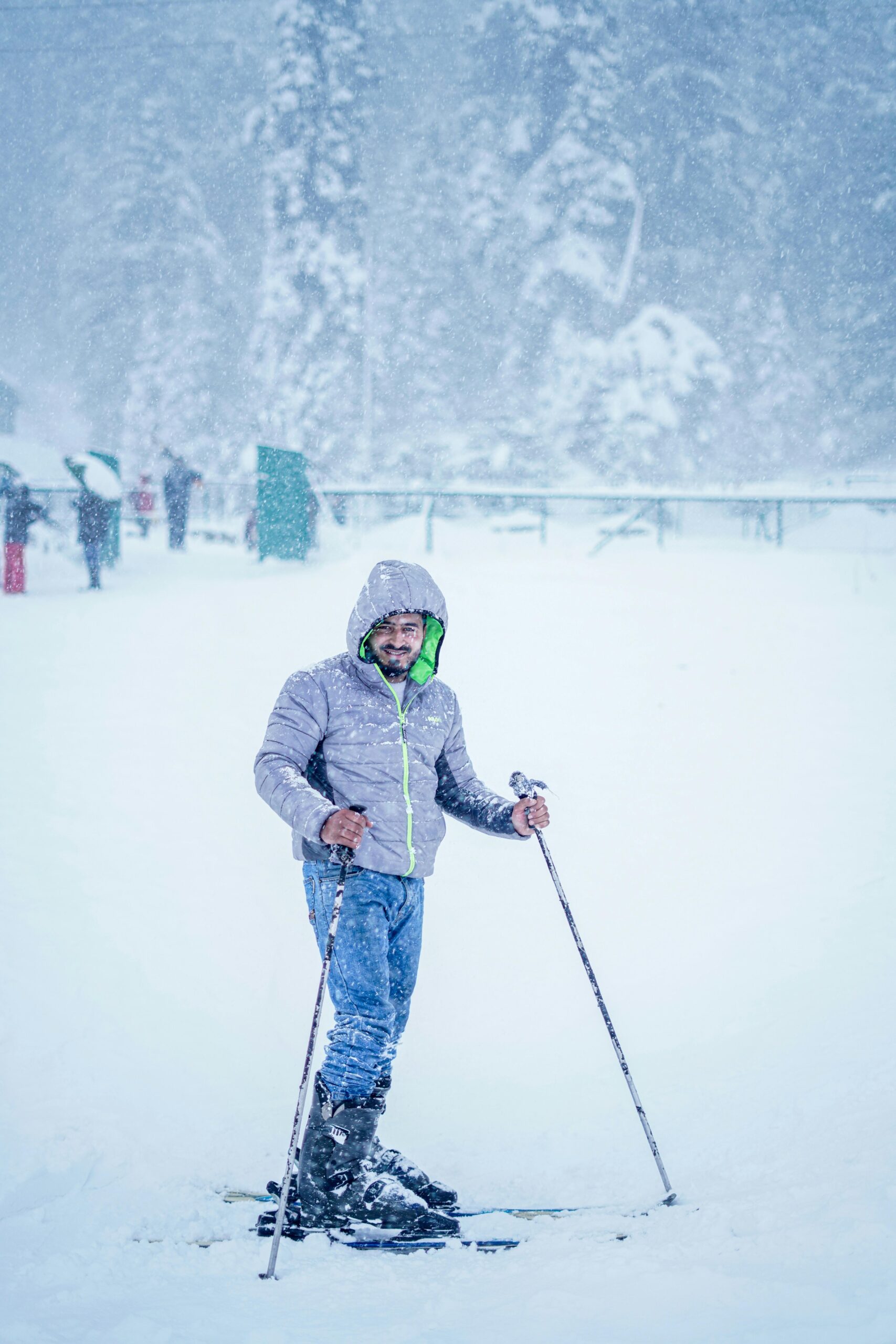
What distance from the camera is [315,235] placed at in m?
21.5

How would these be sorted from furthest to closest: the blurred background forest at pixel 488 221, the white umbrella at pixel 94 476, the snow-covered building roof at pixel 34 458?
the snow-covered building roof at pixel 34 458 < the blurred background forest at pixel 488 221 < the white umbrella at pixel 94 476

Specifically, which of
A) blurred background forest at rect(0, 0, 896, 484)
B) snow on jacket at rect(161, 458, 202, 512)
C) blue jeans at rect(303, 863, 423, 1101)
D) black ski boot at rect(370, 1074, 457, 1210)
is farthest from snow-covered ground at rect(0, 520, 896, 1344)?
blurred background forest at rect(0, 0, 896, 484)

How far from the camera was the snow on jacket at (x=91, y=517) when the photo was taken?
37.3ft

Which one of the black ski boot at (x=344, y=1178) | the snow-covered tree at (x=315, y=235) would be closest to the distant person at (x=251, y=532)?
the snow-covered tree at (x=315, y=235)

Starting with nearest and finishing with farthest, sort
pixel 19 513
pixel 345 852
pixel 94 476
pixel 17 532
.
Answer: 1. pixel 345 852
2. pixel 19 513
3. pixel 17 532
4. pixel 94 476

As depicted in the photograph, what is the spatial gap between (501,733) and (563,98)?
61.8ft

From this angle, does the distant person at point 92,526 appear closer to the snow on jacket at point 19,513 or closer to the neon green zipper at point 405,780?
the snow on jacket at point 19,513

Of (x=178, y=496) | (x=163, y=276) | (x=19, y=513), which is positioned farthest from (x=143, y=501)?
(x=163, y=276)

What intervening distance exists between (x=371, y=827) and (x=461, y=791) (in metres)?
0.43

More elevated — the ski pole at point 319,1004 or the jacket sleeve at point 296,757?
the jacket sleeve at point 296,757

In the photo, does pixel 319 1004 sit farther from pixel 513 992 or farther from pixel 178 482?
pixel 178 482

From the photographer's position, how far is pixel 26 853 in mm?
5293

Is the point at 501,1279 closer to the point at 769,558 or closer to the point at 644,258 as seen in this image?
the point at 769,558

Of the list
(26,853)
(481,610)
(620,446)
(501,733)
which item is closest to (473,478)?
(620,446)
